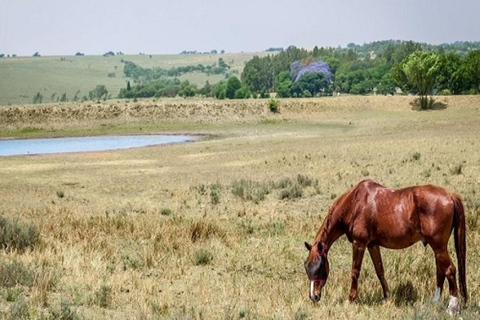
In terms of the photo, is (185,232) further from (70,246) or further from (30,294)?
(30,294)

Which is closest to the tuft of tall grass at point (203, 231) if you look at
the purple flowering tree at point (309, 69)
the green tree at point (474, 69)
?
the green tree at point (474, 69)

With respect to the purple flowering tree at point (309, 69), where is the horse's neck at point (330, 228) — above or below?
below

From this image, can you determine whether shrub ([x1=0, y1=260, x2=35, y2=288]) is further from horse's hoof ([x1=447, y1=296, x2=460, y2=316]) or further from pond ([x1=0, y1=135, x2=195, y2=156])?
pond ([x1=0, y1=135, x2=195, y2=156])

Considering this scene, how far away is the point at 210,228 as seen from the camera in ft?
48.1

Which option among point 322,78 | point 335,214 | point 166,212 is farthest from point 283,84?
point 335,214

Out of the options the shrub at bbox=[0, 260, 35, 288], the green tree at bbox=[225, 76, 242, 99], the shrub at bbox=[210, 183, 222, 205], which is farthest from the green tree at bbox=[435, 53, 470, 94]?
the shrub at bbox=[0, 260, 35, 288]

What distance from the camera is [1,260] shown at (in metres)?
10.9

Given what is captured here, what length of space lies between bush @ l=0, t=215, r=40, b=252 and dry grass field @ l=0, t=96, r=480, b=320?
172 mm

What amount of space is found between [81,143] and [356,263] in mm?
54159

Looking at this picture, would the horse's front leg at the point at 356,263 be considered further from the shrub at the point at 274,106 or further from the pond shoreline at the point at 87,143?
the shrub at the point at 274,106

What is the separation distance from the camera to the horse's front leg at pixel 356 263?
8.45 metres

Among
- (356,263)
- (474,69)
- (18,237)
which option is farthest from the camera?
(474,69)

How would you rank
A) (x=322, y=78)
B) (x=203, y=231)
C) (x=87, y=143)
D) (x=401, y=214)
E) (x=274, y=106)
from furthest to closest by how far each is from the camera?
(x=322, y=78) < (x=274, y=106) < (x=87, y=143) < (x=203, y=231) < (x=401, y=214)

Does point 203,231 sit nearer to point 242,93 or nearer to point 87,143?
point 87,143
